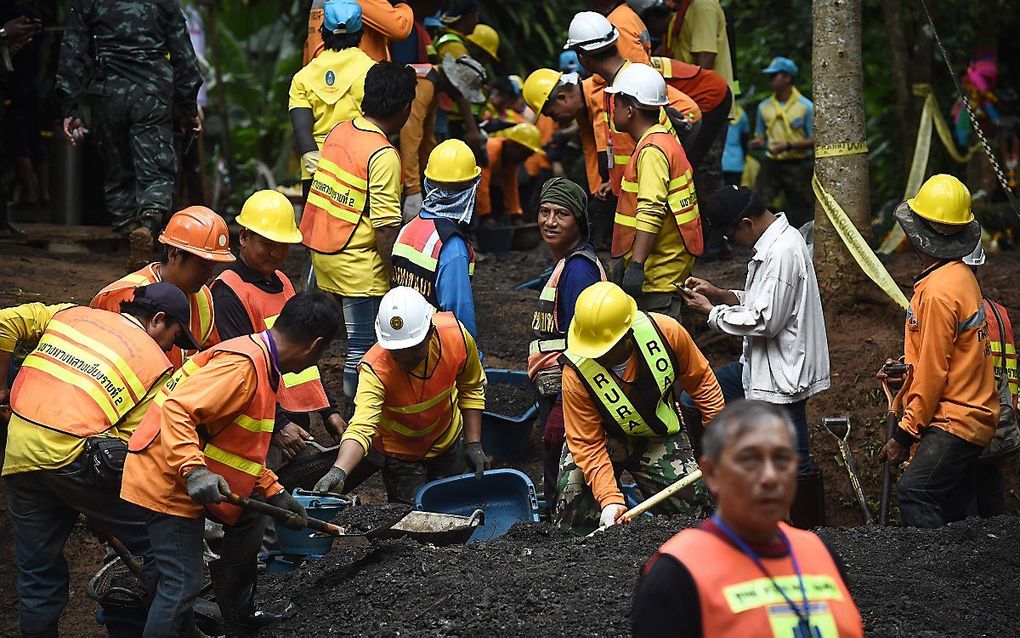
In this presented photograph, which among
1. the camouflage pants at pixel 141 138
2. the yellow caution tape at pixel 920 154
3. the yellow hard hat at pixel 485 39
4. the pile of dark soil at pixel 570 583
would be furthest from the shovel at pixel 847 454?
the yellow hard hat at pixel 485 39

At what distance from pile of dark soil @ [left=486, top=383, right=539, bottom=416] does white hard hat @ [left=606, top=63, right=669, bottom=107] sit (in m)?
2.03

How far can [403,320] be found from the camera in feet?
18.6

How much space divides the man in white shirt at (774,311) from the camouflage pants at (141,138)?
3987 mm

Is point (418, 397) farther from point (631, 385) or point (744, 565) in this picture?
point (744, 565)

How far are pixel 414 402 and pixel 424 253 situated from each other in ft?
3.02

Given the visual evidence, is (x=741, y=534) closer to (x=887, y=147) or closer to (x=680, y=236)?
(x=680, y=236)

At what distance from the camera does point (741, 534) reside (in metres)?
2.78

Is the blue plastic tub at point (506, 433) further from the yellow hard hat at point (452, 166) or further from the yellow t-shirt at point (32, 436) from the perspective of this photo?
the yellow t-shirt at point (32, 436)

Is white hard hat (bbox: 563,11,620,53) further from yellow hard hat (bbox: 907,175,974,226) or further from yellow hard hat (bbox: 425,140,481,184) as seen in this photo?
yellow hard hat (bbox: 907,175,974,226)

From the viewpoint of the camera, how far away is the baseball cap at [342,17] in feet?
24.5

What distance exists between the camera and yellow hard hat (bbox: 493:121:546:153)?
36.1 feet

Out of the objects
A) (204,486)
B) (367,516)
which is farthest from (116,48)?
(204,486)

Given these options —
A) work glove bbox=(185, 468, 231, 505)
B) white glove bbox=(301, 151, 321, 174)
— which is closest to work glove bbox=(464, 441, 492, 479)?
work glove bbox=(185, 468, 231, 505)

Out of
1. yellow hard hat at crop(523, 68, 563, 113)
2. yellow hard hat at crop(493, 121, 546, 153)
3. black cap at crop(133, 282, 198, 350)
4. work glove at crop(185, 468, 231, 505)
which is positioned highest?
yellow hard hat at crop(523, 68, 563, 113)
